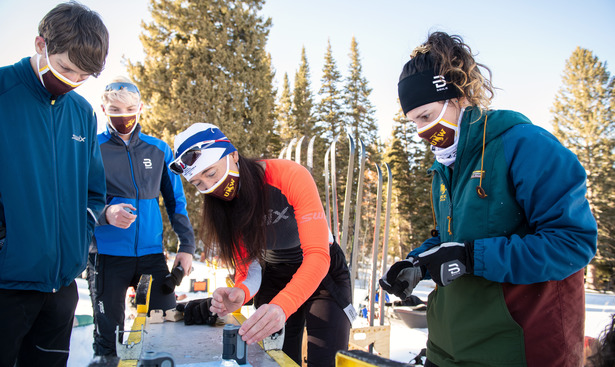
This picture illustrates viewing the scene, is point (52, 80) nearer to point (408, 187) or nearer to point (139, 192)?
point (139, 192)

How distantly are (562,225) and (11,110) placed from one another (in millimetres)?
2264

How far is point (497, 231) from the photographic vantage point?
131 centimetres

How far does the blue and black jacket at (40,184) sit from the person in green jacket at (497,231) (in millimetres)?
1522

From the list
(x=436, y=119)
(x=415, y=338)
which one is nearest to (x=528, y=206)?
(x=436, y=119)

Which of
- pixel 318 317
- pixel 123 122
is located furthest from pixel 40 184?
pixel 318 317

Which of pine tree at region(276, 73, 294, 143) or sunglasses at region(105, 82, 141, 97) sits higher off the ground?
pine tree at region(276, 73, 294, 143)

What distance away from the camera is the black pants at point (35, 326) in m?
1.53

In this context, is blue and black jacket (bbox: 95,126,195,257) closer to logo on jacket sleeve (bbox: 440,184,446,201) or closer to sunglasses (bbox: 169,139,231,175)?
sunglasses (bbox: 169,139,231,175)

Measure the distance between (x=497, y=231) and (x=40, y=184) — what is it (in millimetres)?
1969

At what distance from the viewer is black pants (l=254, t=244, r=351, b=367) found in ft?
7.06

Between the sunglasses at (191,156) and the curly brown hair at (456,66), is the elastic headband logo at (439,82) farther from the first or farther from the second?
the sunglasses at (191,156)

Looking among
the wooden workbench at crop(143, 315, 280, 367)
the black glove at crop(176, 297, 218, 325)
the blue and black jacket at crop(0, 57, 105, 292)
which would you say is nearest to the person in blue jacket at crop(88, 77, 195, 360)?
the black glove at crop(176, 297, 218, 325)

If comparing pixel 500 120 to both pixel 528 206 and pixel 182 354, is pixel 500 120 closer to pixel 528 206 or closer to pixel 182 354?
pixel 528 206

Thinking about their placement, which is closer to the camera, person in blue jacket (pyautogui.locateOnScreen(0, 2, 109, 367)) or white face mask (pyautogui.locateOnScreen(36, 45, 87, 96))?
person in blue jacket (pyautogui.locateOnScreen(0, 2, 109, 367))
